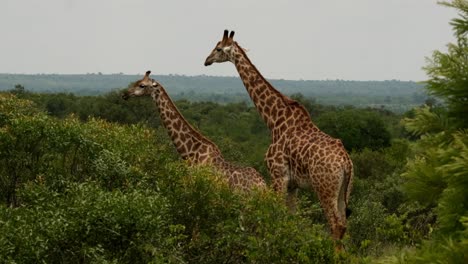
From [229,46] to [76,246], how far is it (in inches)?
247

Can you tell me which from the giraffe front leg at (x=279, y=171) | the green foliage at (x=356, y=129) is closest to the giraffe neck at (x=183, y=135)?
the giraffe front leg at (x=279, y=171)

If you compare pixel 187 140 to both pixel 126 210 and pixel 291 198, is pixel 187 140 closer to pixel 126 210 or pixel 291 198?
pixel 291 198

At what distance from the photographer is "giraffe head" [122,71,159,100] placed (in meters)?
16.8

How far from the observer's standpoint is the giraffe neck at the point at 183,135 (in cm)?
1619

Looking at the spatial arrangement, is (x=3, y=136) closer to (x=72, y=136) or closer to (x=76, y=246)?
(x=72, y=136)

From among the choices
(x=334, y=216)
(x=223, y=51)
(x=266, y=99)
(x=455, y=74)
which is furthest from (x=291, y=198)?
(x=455, y=74)

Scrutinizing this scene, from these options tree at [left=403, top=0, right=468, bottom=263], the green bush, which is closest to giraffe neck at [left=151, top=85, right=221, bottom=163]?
the green bush

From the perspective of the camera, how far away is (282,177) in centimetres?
1494

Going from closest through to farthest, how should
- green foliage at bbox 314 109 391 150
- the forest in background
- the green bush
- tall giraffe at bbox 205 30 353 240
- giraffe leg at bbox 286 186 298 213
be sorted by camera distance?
the green bush, the forest in background, tall giraffe at bbox 205 30 353 240, giraffe leg at bbox 286 186 298 213, green foliage at bbox 314 109 391 150

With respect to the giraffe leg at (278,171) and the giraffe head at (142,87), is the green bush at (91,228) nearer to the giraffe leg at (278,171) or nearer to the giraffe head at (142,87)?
the giraffe leg at (278,171)

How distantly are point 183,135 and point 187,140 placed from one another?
0.43 ft

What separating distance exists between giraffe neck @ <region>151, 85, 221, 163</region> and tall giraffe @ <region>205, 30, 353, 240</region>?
41.3 inches

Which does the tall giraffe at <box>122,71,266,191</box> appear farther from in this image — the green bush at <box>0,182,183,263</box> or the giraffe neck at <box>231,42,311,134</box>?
the green bush at <box>0,182,183,263</box>

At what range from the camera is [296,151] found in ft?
48.3
